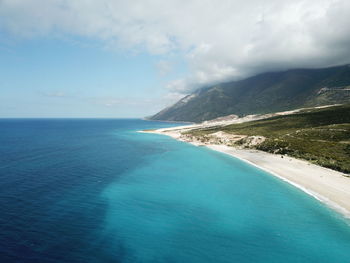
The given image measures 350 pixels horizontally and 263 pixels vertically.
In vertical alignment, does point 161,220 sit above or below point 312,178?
below

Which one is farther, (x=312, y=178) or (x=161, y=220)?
(x=312, y=178)

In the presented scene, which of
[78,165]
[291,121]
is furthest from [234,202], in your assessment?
[291,121]

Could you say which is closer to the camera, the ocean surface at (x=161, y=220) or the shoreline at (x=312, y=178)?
the ocean surface at (x=161, y=220)

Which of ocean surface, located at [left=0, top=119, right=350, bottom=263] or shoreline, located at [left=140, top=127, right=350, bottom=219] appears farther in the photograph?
shoreline, located at [left=140, top=127, right=350, bottom=219]
